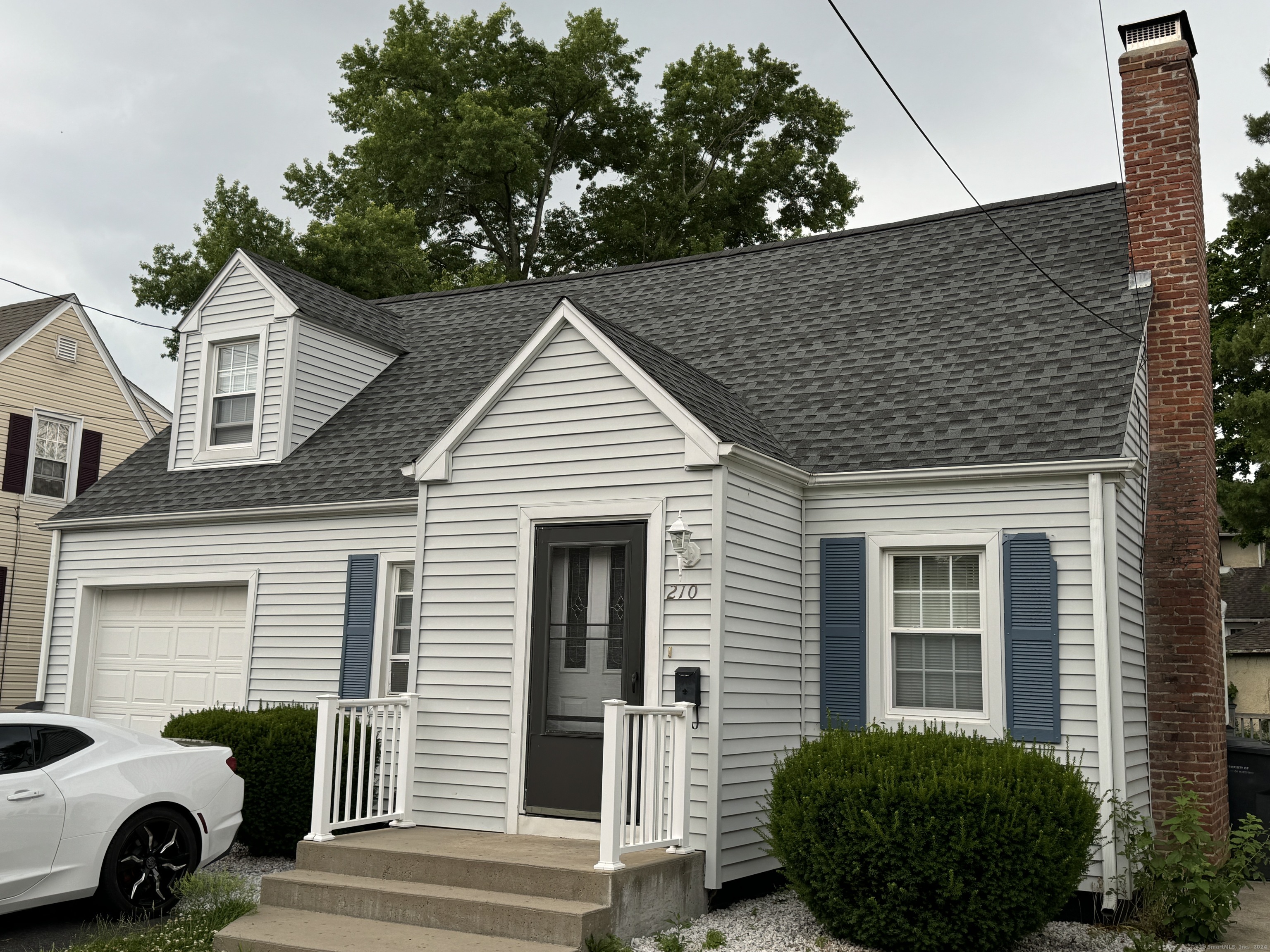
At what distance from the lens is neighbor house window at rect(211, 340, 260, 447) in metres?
13.4

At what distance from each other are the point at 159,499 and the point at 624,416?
705cm

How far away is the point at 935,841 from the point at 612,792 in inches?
76.7

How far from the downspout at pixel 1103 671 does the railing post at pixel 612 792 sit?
3414 millimetres

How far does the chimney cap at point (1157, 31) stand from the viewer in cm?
1062

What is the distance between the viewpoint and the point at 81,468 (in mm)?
19969

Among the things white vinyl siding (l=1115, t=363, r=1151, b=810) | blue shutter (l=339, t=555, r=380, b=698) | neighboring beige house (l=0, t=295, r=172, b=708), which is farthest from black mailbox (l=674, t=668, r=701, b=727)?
neighboring beige house (l=0, t=295, r=172, b=708)

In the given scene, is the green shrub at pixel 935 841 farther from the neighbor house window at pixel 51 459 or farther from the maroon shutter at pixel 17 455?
the neighbor house window at pixel 51 459

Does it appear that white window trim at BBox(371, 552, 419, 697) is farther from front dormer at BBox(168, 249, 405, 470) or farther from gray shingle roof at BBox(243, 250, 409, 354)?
gray shingle roof at BBox(243, 250, 409, 354)

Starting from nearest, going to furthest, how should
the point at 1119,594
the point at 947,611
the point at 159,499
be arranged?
the point at 1119,594 < the point at 947,611 < the point at 159,499

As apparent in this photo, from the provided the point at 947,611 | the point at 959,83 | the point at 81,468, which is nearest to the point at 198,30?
the point at 81,468

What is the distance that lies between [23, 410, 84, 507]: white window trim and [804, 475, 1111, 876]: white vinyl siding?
15.3m

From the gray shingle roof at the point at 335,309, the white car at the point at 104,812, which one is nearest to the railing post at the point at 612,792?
the white car at the point at 104,812

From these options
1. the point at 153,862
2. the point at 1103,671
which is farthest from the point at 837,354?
the point at 153,862

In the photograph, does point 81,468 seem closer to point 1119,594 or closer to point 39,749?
point 39,749
